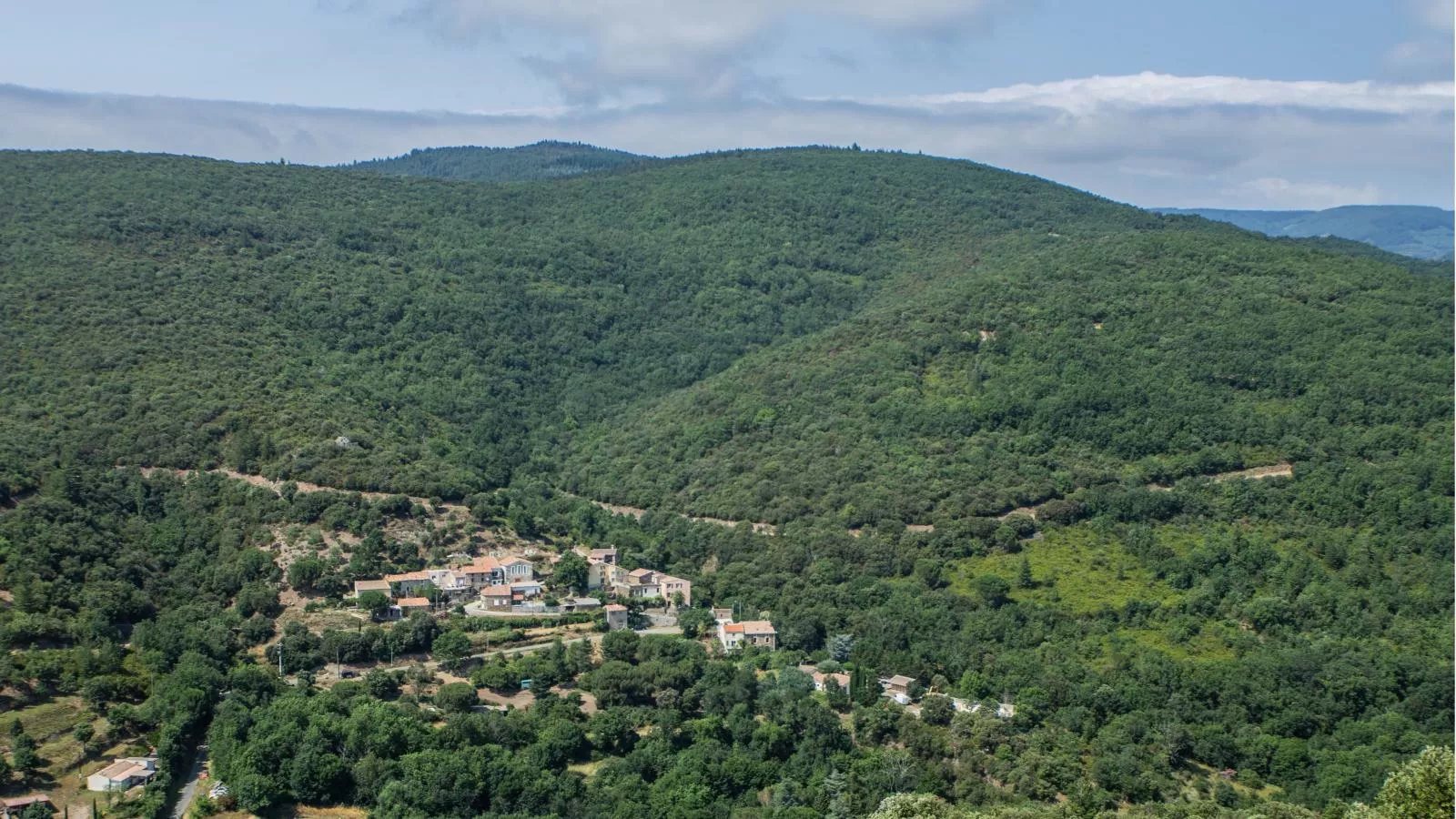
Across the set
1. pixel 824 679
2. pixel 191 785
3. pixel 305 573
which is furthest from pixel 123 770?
pixel 824 679

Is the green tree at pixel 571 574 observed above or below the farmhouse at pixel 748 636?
above

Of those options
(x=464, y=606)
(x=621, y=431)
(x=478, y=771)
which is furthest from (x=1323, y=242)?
(x=478, y=771)

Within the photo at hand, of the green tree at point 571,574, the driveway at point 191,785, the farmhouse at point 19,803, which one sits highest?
the green tree at point 571,574

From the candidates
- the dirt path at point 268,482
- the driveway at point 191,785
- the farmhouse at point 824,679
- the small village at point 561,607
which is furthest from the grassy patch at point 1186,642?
the driveway at point 191,785

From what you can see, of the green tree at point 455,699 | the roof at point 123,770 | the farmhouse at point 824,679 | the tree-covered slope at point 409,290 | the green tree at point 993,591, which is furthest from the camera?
the tree-covered slope at point 409,290

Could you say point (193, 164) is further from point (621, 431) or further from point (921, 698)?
point (921, 698)

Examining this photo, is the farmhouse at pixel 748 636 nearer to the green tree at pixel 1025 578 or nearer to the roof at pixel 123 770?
the green tree at pixel 1025 578

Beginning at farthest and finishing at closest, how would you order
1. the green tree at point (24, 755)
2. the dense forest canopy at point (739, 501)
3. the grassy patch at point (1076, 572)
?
the grassy patch at point (1076, 572) < the dense forest canopy at point (739, 501) < the green tree at point (24, 755)

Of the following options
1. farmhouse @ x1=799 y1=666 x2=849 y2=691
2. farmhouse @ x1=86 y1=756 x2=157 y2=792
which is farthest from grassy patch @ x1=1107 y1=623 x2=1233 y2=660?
farmhouse @ x1=86 y1=756 x2=157 y2=792
